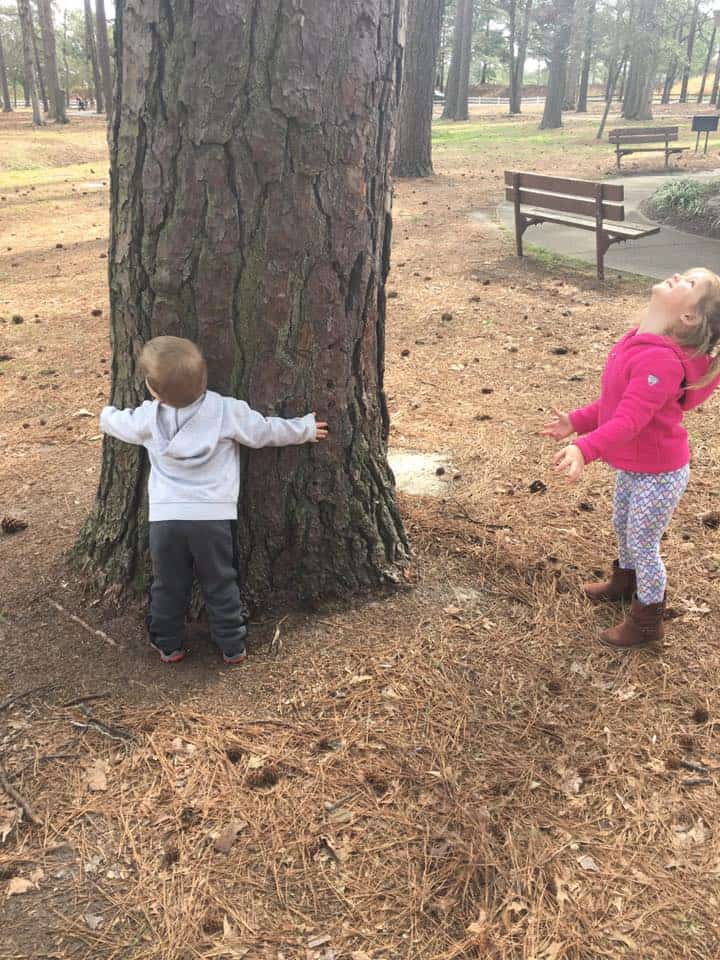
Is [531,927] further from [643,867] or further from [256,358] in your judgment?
[256,358]

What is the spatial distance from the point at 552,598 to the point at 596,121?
123 ft

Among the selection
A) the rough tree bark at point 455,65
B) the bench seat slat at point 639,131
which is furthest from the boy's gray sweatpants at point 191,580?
the rough tree bark at point 455,65

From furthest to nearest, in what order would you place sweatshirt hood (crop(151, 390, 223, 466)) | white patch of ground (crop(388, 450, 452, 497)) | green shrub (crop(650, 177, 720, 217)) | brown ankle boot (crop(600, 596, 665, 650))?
1. green shrub (crop(650, 177, 720, 217))
2. white patch of ground (crop(388, 450, 452, 497))
3. brown ankle boot (crop(600, 596, 665, 650))
4. sweatshirt hood (crop(151, 390, 223, 466))

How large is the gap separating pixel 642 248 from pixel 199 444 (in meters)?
9.55

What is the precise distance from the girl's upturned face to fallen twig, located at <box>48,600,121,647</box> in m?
2.30

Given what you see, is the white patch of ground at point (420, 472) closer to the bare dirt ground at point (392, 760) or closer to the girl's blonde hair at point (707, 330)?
the bare dirt ground at point (392, 760)

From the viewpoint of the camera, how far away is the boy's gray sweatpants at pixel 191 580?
8.79 ft

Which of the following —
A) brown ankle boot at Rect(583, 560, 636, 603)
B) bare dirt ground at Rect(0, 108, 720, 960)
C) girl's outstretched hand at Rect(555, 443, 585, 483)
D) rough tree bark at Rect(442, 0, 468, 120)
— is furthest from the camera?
rough tree bark at Rect(442, 0, 468, 120)

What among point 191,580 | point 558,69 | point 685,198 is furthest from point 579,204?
point 558,69

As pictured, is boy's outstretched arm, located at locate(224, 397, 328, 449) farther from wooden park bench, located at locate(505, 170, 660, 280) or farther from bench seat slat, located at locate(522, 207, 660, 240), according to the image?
bench seat slat, located at locate(522, 207, 660, 240)

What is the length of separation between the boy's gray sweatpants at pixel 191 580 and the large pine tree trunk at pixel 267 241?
0.26m

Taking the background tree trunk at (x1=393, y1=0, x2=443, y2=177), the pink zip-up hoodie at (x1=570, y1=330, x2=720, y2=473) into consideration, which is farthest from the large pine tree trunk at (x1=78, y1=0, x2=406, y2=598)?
the background tree trunk at (x1=393, y1=0, x2=443, y2=177)

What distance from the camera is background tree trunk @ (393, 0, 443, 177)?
14938mm

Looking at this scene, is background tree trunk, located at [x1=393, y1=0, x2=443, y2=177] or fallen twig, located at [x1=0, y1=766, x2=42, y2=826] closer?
fallen twig, located at [x1=0, y1=766, x2=42, y2=826]
